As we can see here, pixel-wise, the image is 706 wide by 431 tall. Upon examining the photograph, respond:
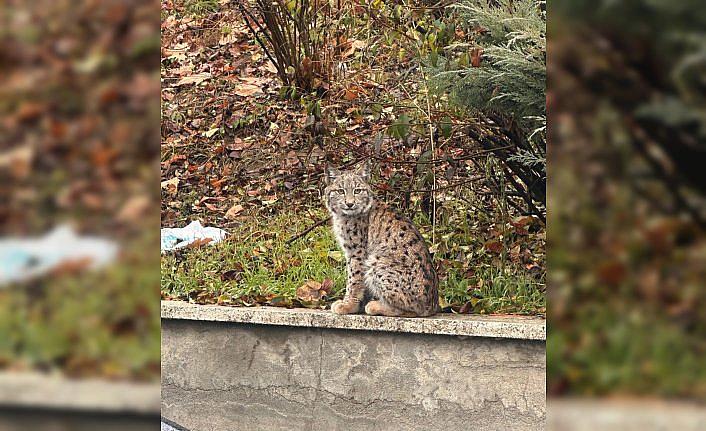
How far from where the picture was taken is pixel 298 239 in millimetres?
4391

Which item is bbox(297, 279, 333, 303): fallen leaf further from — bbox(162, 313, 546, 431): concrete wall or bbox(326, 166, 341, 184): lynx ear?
bbox(326, 166, 341, 184): lynx ear

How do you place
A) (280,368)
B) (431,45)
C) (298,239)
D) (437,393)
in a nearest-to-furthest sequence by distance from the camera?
1. (437,393)
2. (280,368)
3. (431,45)
4. (298,239)
